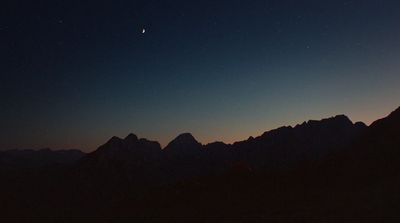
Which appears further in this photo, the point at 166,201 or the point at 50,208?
the point at 50,208

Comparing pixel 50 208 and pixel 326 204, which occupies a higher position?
pixel 50 208

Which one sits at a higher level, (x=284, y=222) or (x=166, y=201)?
(x=166, y=201)

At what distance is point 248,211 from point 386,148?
24.7 m

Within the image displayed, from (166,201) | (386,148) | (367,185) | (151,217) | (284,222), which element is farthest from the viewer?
(166,201)

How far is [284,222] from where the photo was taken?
56875mm

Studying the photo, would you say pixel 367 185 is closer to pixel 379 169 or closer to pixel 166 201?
pixel 379 169

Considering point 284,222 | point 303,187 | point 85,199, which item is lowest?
point 284,222

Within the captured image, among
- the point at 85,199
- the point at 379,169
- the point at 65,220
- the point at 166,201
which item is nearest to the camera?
the point at 379,169

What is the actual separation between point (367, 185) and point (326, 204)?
8032mm

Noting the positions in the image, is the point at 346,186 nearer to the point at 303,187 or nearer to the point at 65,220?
the point at 303,187

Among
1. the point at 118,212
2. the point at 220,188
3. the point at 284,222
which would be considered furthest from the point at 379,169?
the point at 118,212

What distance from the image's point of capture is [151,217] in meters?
79.4

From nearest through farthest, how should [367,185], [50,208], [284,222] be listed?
1. [284,222]
2. [367,185]
3. [50,208]

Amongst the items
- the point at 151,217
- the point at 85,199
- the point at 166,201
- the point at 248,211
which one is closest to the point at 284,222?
the point at 248,211
